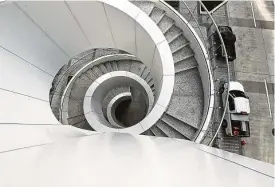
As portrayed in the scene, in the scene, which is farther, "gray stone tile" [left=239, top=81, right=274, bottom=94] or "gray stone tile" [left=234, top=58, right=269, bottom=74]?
"gray stone tile" [left=234, top=58, right=269, bottom=74]

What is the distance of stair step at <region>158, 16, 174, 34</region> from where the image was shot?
625 cm

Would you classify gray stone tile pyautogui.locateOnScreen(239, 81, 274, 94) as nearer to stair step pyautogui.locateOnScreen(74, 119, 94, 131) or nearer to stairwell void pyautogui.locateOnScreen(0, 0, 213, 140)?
stairwell void pyautogui.locateOnScreen(0, 0, 213, 140)

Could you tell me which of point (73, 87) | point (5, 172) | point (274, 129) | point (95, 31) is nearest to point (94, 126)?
point (73, 87)

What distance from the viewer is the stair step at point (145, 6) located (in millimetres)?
6101

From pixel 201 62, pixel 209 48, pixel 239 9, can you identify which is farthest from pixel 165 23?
pixel 239 9

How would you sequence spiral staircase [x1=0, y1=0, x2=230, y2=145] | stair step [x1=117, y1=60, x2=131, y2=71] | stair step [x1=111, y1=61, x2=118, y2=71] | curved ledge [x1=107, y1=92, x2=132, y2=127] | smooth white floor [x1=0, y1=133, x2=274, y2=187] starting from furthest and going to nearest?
curved ledge [x1=107, y1=92, x2=132, y2=127] → stair step [x1=117, y1=60, x2=131, y2=71] → stair step [x1=111, y1=61, x2=118, y2=71] → spiral staircase [x1=0, y1=0, x2=230, y2=145] → smooth white floor [x1=0, y1=133, x2=274, y2=187]

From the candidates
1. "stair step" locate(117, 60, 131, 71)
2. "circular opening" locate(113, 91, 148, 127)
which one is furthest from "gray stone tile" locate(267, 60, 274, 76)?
"circular opening" locate(113, 91, 148, 127)

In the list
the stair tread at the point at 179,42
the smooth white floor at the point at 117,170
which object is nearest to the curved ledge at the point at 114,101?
the stair tread at the point at 179,42

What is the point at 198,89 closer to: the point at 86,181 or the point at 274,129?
the point at 274,129

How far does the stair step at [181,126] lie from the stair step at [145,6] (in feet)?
8.06

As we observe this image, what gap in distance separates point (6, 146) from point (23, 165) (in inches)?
14.9

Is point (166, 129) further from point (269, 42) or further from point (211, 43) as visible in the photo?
point (269, 42)

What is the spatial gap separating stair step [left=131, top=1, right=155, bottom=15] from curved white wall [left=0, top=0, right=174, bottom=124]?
0.67 m

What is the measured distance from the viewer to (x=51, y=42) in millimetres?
5219
